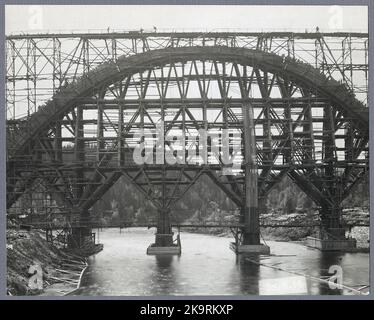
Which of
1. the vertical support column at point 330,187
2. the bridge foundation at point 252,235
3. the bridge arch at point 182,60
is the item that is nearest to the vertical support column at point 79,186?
the bridge arch at point 182,60

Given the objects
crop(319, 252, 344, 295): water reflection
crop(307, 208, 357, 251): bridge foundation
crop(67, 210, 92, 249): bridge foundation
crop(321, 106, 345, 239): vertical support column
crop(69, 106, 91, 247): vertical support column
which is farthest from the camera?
crop(321, 106, 345, 239): vertical support column

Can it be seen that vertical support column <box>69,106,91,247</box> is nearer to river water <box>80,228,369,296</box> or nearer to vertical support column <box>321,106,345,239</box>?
river water <box>80,228,369,296</box>

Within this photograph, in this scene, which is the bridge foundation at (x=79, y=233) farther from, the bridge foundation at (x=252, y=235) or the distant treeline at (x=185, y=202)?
the distant treeline at (x=185, y=202)

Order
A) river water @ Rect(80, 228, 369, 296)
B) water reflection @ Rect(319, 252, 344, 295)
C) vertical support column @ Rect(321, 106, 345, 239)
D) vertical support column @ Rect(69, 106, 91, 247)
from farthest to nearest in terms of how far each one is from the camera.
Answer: vertical support column @ Rect(321, 106, 345, 239)
vertical support column @ Rect(69, 106, 91, 247)
river water @ Rect(80, 228, 369, 296)
water reflection @ Rect(319, 252, 344, 295)

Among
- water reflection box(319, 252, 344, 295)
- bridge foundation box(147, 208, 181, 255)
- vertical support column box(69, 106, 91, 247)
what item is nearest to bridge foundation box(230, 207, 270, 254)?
water reflection box(319, 252, 344, 295)

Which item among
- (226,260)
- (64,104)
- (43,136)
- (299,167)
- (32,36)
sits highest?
(32,36)
